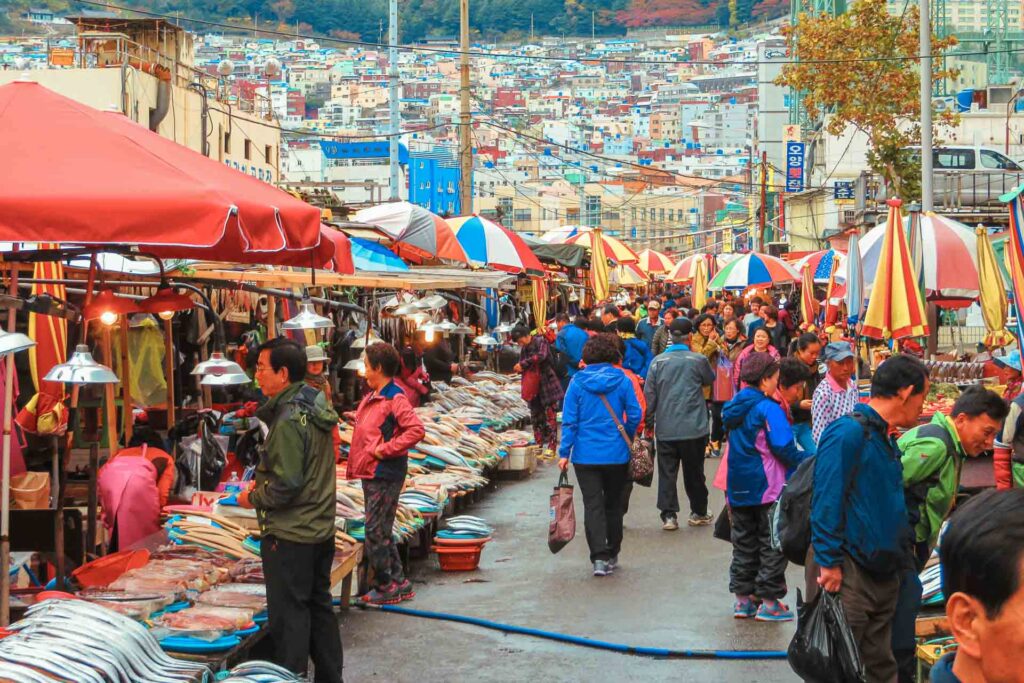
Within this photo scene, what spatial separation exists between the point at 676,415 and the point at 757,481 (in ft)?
9.77

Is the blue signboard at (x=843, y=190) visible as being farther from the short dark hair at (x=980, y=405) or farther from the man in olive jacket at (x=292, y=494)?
the man in olive jacket at (x=292, y=494)

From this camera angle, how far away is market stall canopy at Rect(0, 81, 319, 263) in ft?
17.7

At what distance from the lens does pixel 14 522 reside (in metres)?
7.64

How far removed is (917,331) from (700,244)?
104m

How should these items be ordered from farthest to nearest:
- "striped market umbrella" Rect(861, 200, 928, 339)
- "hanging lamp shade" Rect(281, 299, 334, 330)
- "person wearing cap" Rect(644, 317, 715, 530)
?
"person wearing cap" Rect(644, 317, 715, 530) < "hanging lamp shade" Rect(281, 299, 334, 330) < "striped market umbrella" Rect(861, 200, 928, 339)

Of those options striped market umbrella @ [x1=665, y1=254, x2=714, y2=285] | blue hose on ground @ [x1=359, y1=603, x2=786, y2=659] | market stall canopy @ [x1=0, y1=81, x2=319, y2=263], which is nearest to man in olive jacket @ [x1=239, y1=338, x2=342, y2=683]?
market stall canopy @ [x1=0, y1=81, x2=319, y2=263]

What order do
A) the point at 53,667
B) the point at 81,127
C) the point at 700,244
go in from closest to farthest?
the point at 53,667, the point at 81,127, the point at 700,244

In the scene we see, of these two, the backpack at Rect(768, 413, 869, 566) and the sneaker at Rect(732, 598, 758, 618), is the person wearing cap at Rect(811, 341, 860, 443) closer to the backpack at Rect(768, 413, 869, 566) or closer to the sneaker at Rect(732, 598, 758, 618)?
the sneaker at Rect(732, 598, 758, 618)

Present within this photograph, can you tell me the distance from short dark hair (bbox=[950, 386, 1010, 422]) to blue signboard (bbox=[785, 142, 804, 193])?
53937 mm

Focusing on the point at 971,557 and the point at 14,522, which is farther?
the point at 14,522

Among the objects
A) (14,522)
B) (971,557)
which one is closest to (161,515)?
(14,522)

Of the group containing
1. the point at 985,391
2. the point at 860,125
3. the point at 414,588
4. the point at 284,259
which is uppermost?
the point at 860,125

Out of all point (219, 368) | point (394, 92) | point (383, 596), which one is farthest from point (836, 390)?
point (394, 92)

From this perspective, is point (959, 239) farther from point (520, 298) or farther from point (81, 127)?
point (520, 298)
